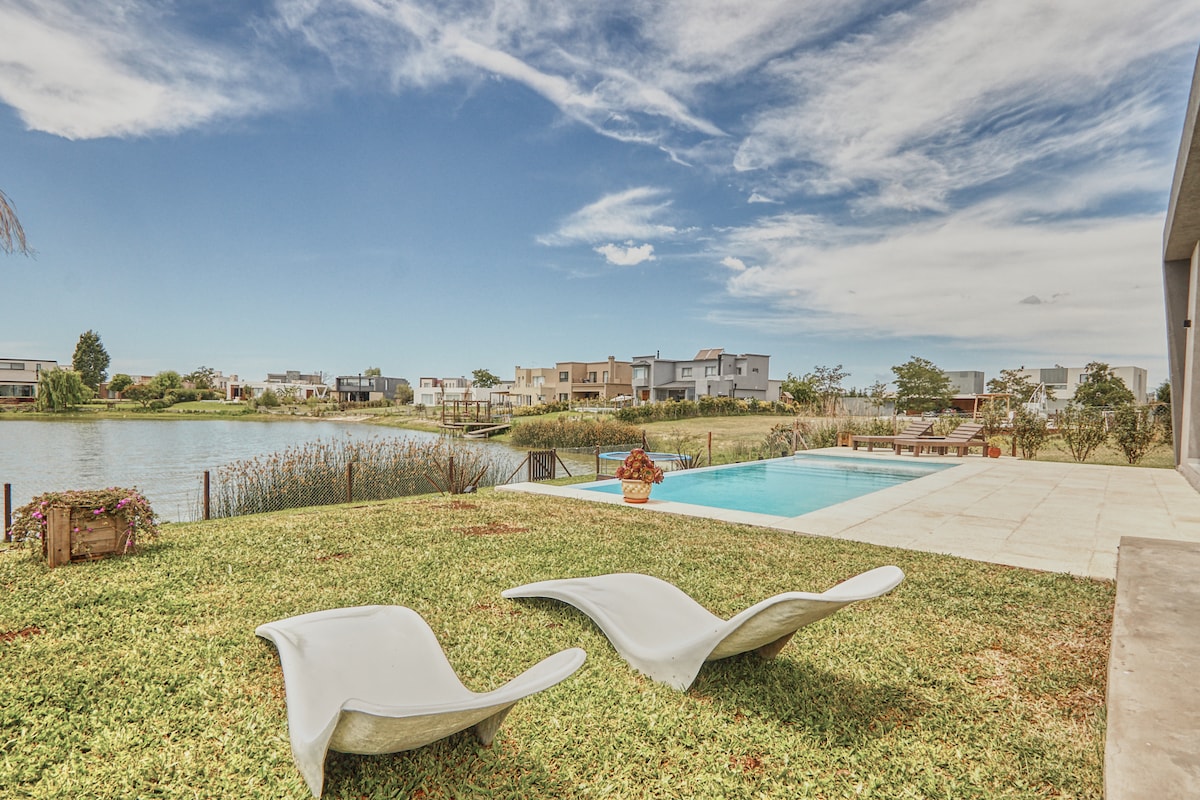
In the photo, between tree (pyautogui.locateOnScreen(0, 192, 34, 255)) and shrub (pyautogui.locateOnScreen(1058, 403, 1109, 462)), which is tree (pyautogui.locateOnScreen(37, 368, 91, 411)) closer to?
tree (pyautogui.locateOnScreen(0, 192, 34, 255))

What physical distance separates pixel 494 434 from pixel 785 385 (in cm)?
2169

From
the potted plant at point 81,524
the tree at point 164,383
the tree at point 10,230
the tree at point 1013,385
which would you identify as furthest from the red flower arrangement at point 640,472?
the tree at point 164,383

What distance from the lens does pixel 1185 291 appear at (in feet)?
34.1

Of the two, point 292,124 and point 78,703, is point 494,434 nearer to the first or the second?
point 292,124

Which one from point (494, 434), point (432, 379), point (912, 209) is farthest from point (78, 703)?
point (432, 379)

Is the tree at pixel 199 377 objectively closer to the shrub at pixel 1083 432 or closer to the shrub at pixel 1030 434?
the shrub at pixel 1030 434

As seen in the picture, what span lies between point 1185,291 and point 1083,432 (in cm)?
414

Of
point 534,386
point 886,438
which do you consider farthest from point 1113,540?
point 534,386

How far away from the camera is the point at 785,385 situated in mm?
40812

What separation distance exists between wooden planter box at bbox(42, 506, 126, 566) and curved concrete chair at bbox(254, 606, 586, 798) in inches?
99.0

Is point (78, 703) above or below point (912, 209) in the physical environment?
below

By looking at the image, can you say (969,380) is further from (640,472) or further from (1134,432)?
(640,472)

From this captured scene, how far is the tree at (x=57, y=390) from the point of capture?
32.0 m

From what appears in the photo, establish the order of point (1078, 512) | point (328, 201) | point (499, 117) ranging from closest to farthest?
point (1078, 512), point (499, 117), point (328, 201)
